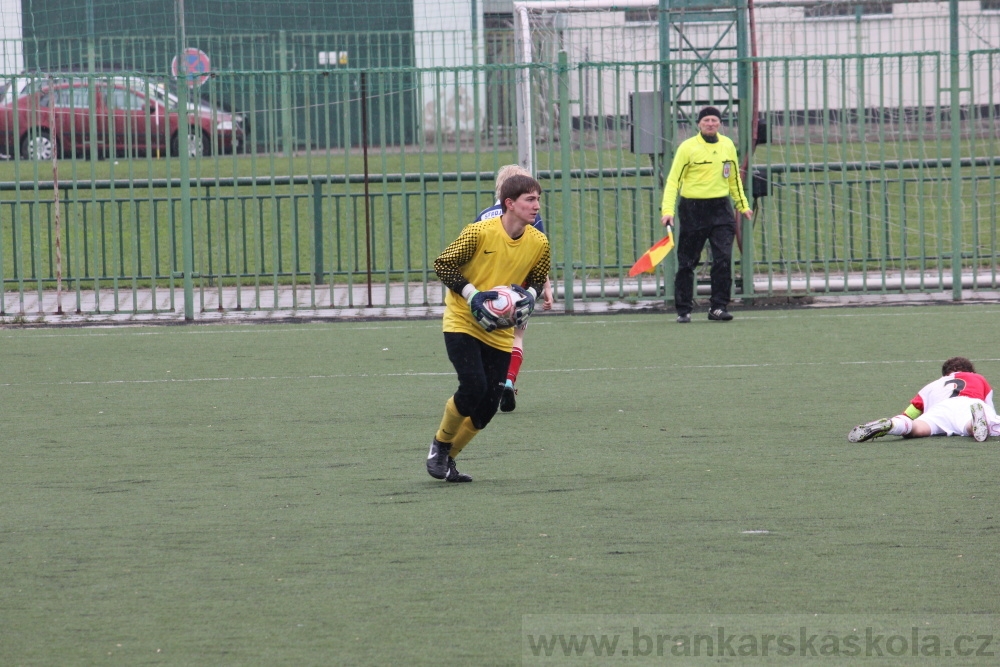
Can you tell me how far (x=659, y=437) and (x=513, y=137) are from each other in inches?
332

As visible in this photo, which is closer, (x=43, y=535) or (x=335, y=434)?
(x=43, y=535)

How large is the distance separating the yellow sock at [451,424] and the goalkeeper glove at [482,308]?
1.42 feet

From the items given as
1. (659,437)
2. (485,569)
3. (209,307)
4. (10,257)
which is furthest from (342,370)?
(10,257)

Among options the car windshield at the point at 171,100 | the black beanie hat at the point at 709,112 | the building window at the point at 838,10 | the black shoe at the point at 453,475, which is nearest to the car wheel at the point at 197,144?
the car windshield at the point at 171,100

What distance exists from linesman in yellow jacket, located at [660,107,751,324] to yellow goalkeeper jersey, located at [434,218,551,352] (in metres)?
6.22

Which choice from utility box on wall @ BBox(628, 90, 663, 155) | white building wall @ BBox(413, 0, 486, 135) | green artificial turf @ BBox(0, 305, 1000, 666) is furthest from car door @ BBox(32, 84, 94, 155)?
utility box on wall @ BBox(628, 90, 663, 155)

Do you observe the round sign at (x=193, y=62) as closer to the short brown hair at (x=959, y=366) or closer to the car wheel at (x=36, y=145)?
the car wheel at (x=36, y=145)

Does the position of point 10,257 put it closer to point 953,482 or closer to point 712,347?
point 712,347

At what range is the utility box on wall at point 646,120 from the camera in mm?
15094

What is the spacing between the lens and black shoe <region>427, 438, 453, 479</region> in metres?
7.18

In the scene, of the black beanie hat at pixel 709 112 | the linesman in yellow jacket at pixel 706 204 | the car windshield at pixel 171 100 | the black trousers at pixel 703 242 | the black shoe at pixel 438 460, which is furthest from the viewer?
the car windshield at pixel 171 100

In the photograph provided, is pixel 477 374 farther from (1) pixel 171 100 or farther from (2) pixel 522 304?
(1) pixel 171 100

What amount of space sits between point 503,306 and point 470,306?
6.0 inches

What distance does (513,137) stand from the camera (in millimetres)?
16312
